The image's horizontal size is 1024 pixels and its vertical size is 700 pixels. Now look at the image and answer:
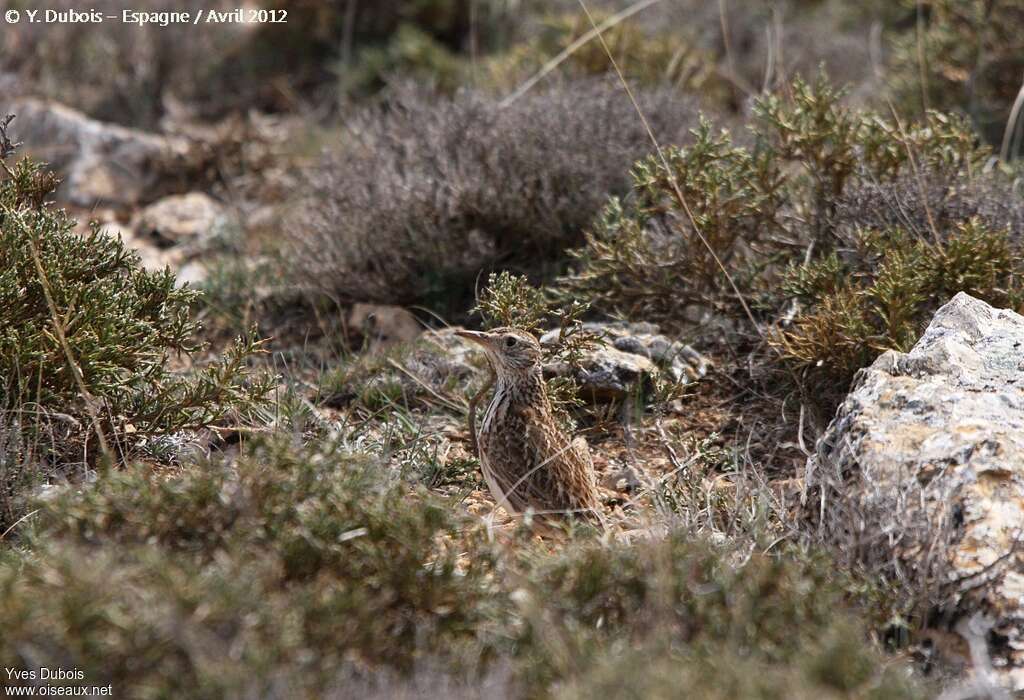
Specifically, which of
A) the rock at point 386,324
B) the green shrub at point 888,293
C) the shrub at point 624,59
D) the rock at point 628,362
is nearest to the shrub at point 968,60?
the shrub at point 624,59

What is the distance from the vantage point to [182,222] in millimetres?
7172

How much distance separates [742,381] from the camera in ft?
16.0

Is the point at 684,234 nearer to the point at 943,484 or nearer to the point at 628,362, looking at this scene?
the point at 628,362

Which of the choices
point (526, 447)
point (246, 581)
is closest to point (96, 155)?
point (526, 447)

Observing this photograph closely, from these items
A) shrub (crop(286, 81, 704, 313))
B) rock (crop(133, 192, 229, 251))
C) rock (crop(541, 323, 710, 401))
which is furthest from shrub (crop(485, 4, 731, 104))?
rock (crop(541, 323, 710, 401))

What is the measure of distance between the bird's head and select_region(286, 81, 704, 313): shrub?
1767mm

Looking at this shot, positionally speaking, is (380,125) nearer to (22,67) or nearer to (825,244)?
(825,244)

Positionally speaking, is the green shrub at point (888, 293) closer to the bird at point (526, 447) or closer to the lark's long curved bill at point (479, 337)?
the bird at point (526, 447)

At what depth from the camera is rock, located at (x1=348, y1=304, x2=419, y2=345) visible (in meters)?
5.55

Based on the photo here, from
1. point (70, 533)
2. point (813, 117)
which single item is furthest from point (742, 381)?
point (70, 533)

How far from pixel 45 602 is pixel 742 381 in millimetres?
3092

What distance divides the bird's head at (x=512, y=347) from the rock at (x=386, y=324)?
60.1 inches

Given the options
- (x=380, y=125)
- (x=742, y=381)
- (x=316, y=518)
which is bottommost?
(x=742, y=381)

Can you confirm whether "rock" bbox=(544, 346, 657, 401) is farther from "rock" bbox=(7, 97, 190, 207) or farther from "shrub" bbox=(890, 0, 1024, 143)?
"rock" bbox=(7, 97, 190, 207)
